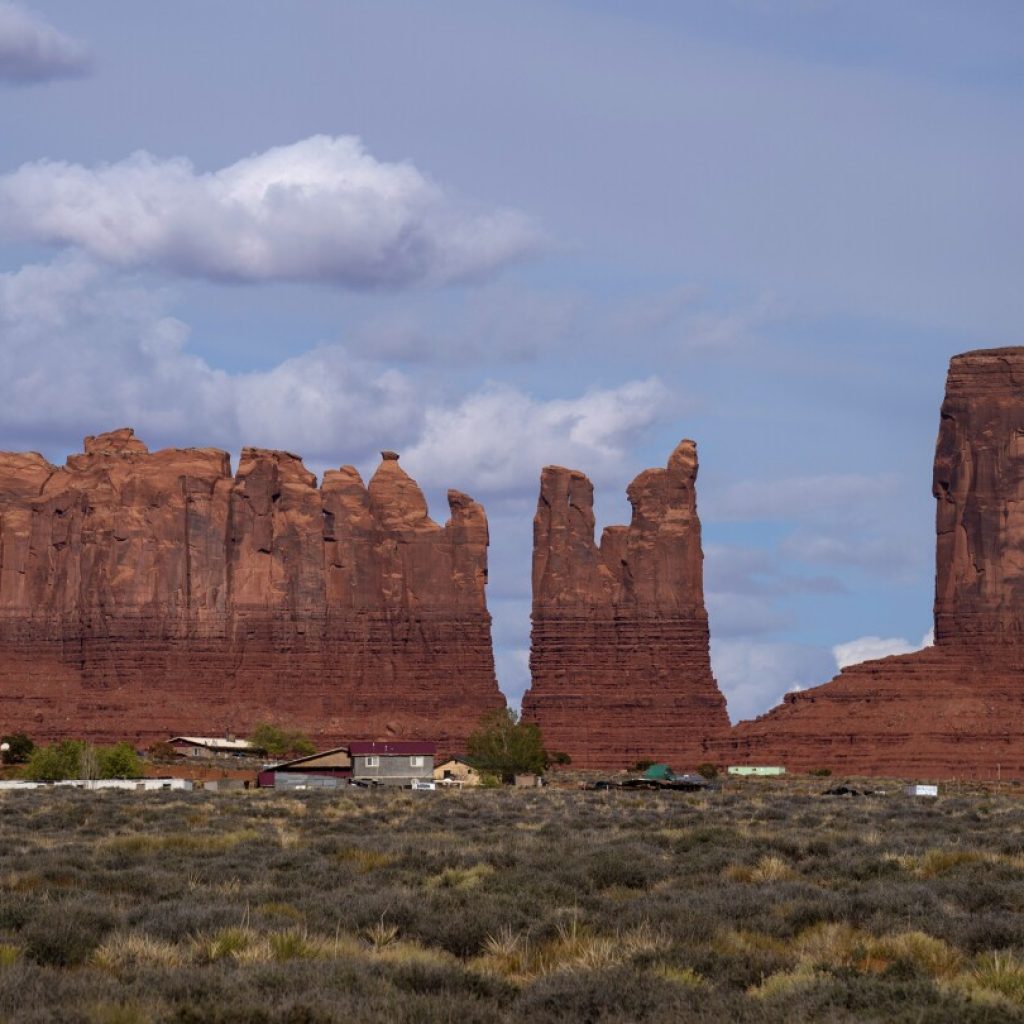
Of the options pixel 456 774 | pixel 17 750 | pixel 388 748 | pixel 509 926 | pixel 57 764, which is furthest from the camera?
pixel 17 750

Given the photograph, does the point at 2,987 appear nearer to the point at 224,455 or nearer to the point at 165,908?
the point at 165,908

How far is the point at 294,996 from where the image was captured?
16.6 metres

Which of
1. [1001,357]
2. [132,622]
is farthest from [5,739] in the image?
[1001,357]

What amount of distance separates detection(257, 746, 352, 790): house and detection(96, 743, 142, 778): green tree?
27.0ft

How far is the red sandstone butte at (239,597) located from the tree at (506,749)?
14.8 m

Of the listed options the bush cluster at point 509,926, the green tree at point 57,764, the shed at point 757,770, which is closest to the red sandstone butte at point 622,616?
the shed at point 757,770

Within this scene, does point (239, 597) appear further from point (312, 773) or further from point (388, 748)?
point (312, 773)

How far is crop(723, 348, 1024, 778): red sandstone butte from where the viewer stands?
385 ft

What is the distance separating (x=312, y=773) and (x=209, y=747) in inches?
1423

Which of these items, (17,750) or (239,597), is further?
(239,597)

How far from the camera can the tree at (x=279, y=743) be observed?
125 meters

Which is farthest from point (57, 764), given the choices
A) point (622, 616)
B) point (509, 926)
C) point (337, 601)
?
point (509, 926)

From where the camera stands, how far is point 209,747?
123562 mm

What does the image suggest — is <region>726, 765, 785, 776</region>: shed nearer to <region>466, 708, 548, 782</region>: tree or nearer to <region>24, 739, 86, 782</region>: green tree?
<region>466, 708, 548, 782</region>: tree
